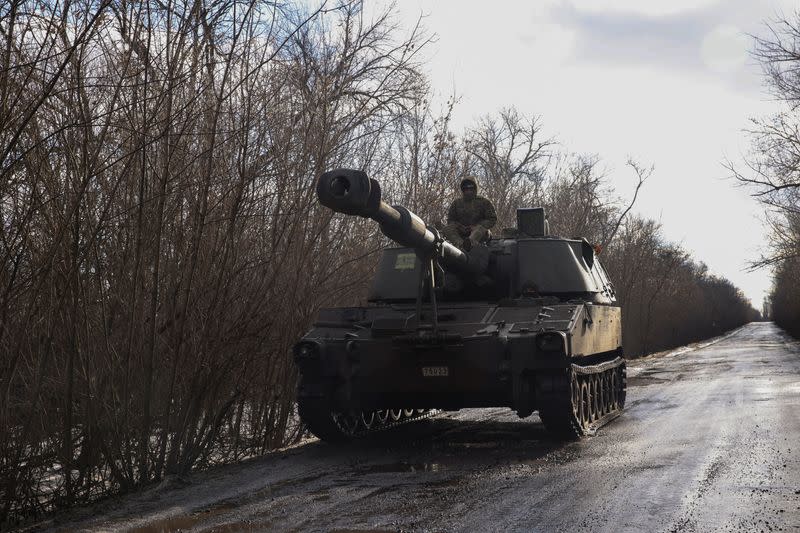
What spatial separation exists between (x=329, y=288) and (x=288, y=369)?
112 cm

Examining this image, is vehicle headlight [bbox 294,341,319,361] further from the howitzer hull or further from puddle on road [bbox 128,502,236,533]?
puddle on road [bbox 128,502,236,533]

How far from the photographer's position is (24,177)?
6.40 m

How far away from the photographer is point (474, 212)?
12016 millimetres

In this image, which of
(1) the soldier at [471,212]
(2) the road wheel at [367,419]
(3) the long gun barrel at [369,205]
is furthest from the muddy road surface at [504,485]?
(1) the soldier at [471,212]

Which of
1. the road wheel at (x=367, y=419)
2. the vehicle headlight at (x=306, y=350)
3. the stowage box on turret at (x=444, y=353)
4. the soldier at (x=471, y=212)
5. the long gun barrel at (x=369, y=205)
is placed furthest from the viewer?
the soldier at (x=471, y=212)

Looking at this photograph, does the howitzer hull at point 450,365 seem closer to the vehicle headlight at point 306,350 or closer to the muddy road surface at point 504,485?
the vehicle headlight at point 306,350

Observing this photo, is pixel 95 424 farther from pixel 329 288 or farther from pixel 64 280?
pixel 329 288

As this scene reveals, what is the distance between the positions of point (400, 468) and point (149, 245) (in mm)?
2847

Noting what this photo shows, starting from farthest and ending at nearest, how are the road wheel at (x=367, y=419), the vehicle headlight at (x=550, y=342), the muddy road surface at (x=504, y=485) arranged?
the road wheel at (x=367, y=419) < the vehicle headlight at (x=550, y=342) < the muddy road surface at (x=504, y=485)

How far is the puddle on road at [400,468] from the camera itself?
27.4ft

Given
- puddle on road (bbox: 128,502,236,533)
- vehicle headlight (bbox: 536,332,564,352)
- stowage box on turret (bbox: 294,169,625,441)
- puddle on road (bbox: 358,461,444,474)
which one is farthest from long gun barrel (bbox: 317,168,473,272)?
puddle on road (bbox: 128,502,236,533)

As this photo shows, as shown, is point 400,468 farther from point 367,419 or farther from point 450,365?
point 367,419

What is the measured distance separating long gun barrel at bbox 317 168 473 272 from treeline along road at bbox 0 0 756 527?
897 mm

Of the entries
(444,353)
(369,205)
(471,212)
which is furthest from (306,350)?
(471,212)
